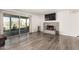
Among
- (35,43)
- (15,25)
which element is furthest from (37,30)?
(15,25)

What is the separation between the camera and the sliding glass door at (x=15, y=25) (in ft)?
5.25

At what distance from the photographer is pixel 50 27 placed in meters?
2.28

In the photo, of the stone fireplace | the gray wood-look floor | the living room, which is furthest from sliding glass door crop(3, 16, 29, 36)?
the stone fireplace

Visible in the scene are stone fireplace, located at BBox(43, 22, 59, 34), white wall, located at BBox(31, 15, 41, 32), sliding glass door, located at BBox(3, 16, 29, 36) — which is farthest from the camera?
stone fireplace, located at BBox(43, 22, 59, 34)

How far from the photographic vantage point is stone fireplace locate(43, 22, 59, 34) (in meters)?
2.17

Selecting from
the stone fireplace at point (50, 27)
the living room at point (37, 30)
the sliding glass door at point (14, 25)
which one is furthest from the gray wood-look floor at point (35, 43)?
the stone fireplace at point (50, 27)

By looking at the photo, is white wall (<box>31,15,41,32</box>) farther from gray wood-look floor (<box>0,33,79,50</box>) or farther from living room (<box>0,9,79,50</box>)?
gray wood-look floor (<box>0,33,79,50</box>)

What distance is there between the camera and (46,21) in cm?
224

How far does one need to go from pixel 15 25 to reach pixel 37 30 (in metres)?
0.61

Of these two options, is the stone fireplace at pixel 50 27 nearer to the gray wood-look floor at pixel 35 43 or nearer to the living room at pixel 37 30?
the living room at pixel 37 30

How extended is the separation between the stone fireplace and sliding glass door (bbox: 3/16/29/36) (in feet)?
1.75

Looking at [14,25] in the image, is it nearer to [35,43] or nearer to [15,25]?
[15,25]
